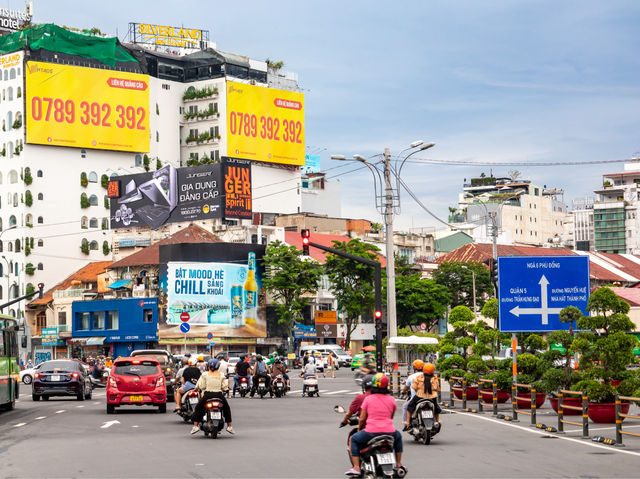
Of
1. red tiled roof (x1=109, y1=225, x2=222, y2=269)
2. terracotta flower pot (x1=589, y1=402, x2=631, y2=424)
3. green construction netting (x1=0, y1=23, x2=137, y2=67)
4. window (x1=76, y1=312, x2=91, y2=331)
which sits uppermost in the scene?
green construction netting (x1=0, y1=23, x2=137, y2=67)

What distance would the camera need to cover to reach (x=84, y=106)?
400ft

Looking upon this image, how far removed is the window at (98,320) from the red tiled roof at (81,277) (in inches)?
473

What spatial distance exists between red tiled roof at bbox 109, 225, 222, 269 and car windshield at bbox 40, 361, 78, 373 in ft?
182

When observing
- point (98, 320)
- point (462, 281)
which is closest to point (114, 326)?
point (98, 320)

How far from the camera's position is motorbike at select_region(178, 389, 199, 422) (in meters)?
26.3

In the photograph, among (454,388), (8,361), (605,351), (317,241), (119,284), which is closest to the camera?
(605,351)

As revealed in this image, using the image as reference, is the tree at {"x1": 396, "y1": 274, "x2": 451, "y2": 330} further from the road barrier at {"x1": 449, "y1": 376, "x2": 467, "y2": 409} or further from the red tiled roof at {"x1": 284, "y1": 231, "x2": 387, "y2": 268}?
the road barrier at {"x1": 449, "y1": 376, "x2": 467, "y2": 409}

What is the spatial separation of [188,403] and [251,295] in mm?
65664

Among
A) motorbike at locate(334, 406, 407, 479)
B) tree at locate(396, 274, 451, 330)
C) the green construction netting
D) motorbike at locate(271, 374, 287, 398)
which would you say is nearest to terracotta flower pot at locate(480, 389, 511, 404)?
motorbike at locate(271, 374, 287, 398)

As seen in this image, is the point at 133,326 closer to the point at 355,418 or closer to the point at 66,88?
the point at 66,88

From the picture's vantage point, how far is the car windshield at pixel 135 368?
30.9 metres

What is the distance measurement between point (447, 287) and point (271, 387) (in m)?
58.3

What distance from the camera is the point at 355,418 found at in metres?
16.7

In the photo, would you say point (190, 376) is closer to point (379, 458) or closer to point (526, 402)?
point (526, 402)
